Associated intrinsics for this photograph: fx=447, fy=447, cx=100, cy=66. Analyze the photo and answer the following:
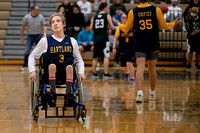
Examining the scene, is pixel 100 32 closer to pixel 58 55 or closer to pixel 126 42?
pixel 126 42

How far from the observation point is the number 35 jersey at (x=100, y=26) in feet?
31.2

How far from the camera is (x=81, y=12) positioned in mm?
12805

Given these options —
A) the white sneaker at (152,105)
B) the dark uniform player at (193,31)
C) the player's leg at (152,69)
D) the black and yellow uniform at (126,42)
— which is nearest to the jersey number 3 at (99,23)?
the black and yellow uniform at (126,42)

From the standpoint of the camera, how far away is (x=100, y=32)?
31.5 ft

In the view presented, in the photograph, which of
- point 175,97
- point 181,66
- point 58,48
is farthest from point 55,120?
point 181,66

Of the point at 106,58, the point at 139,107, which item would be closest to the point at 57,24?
the point at 139,107

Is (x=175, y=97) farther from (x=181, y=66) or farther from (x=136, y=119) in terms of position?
(x=181, y=66)

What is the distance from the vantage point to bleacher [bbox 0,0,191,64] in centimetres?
1294

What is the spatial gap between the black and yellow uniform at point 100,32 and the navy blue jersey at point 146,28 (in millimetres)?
3359

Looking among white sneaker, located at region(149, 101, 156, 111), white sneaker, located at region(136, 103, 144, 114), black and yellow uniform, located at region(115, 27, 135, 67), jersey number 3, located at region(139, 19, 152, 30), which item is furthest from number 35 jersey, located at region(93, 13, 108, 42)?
white sneaker, located at region(136, 103, 144, 114)

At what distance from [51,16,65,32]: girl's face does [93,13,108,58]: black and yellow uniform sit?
15.2ft

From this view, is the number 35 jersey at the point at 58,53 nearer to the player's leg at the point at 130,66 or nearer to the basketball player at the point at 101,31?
the player's leg at the point at 130,66

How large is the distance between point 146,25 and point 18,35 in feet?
27.4

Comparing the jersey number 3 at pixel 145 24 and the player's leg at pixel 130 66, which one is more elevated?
the jersey number 3 at pixel 145 24
